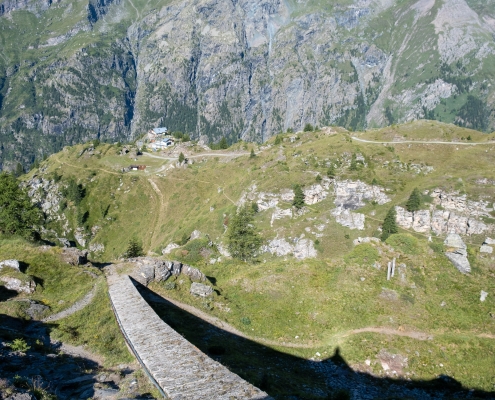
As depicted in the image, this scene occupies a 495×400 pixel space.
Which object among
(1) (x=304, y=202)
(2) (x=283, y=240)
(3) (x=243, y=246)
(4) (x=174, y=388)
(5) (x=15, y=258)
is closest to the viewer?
(4) (x=174, y=388)

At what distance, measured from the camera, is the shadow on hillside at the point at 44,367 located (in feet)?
46.0

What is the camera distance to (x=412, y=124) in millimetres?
Answer: 131000

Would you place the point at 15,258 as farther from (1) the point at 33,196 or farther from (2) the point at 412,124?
(2) the point at 412,124

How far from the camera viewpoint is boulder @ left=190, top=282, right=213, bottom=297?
101 ft

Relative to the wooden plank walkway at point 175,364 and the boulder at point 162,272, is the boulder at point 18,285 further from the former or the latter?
the wooden plank walkway at point 175,364

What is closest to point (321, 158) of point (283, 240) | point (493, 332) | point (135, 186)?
point (283, 240)

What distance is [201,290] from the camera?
31062mm

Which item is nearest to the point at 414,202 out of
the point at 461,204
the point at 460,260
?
the point at 461,204

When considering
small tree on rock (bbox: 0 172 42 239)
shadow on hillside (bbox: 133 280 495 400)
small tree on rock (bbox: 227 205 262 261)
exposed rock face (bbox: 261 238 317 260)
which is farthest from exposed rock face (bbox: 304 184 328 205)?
shadow on hillside (bbox: 133 280 495 400)

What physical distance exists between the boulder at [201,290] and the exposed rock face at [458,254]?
2523 centimetres

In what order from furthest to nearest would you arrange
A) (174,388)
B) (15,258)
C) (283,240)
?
(283,240), (15,258), (174,388)

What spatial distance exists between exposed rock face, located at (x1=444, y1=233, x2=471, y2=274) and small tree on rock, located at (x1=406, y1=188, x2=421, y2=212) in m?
53.9

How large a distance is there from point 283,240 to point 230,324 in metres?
57.5

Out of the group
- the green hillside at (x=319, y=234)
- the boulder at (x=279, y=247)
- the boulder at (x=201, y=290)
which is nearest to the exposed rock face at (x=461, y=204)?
the green hillside at (x=319, y=234)
